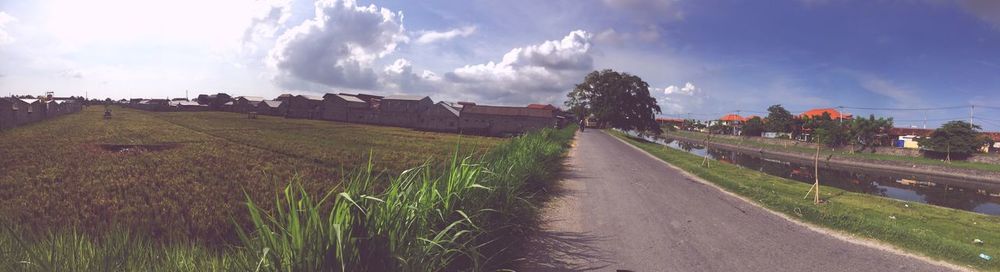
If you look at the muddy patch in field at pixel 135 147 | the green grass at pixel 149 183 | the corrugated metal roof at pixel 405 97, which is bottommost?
the green grass at pixel 149 183

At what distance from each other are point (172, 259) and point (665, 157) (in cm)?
2072

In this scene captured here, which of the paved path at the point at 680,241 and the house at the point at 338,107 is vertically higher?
the house at the point at 338,107

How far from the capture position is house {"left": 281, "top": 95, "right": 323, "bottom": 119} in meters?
59.3

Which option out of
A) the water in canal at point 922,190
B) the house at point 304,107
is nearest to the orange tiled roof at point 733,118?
the water in canal at point 922,190

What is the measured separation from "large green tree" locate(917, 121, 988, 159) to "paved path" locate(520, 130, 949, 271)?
45613mm

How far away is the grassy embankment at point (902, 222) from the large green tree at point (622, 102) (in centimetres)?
4422

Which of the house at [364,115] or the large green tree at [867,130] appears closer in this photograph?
the large green tree at [867,130]

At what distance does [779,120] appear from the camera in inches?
2650

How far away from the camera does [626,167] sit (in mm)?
15688

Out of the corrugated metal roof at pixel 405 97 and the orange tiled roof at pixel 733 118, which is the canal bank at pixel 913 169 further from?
the orange tiled roof at pixel 733 118

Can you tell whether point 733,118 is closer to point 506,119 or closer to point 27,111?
point 506,119

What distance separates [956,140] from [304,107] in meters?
71.8

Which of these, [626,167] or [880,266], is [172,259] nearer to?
[880,266]

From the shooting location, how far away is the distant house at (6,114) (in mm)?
19391
